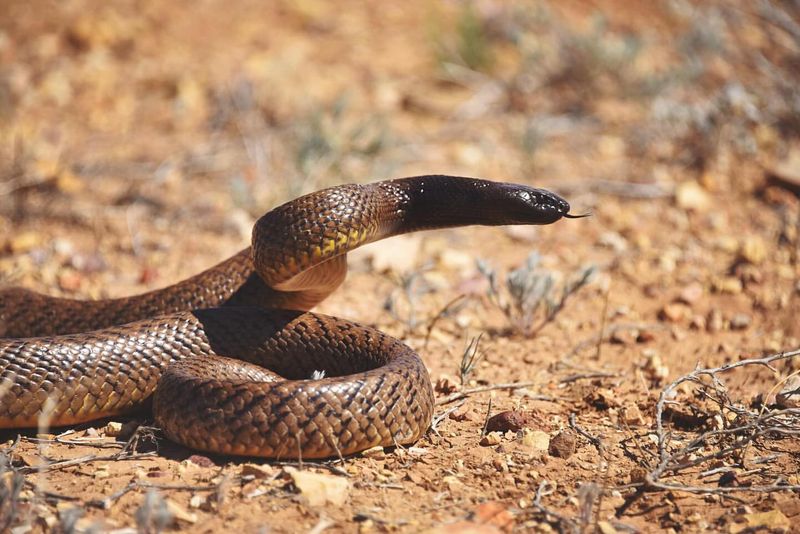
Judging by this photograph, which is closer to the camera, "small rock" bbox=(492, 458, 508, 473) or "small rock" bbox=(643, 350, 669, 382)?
"small rock" bbox=(492, 458, 508, 473)

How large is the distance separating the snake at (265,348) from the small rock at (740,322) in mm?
2037

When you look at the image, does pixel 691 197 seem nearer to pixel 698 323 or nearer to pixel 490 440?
pixel 698 323

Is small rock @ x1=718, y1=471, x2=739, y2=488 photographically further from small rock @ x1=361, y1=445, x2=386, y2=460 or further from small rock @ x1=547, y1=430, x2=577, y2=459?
small rock @ x1=361, y1=445, x2=386, y2=460

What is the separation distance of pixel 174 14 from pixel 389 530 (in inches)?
409

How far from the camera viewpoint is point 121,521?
154 inches

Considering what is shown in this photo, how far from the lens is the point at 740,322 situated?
6668 millimetres

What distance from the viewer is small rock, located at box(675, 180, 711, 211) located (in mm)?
8703

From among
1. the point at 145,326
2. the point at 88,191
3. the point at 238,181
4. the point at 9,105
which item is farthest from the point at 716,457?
the point at 9,105

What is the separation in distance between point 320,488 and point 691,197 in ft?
19.3

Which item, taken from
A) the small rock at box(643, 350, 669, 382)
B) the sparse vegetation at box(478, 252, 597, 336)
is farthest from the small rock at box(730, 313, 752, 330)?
the sparse vegetation at box(478, 252, 597, 336)

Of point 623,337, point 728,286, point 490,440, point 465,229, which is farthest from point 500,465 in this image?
point 465,229

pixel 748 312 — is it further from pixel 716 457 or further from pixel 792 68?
pixel 792 68

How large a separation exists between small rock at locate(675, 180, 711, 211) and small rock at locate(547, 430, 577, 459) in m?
4.64

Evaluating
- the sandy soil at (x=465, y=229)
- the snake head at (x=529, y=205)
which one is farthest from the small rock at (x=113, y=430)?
the snake head at (x=529, y=205)
